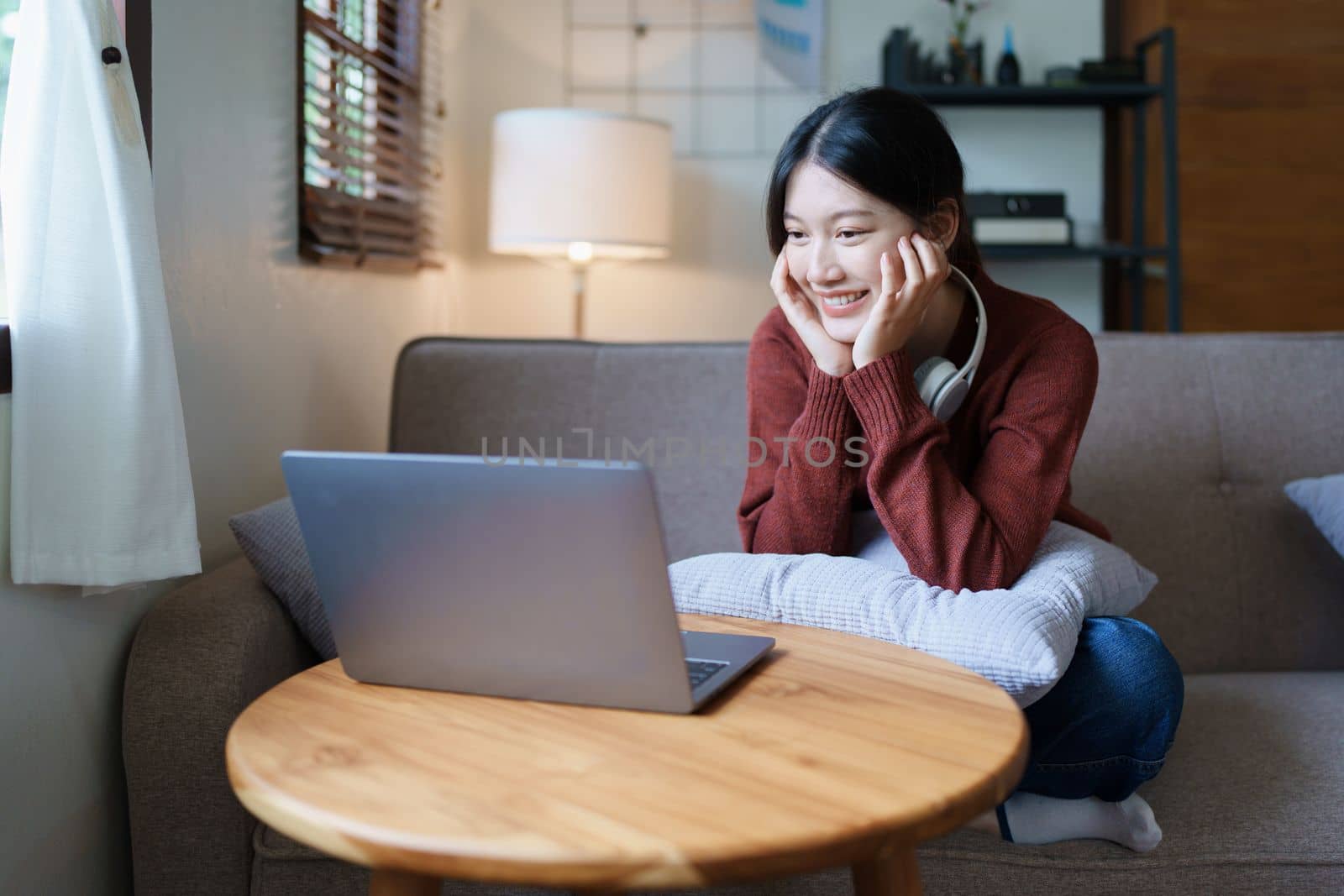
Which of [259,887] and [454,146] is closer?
[259,887]

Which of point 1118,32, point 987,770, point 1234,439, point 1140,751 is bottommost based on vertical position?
point 1140,751

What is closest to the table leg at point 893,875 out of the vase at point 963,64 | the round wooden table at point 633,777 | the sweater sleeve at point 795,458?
the round wooden table at point 633,777

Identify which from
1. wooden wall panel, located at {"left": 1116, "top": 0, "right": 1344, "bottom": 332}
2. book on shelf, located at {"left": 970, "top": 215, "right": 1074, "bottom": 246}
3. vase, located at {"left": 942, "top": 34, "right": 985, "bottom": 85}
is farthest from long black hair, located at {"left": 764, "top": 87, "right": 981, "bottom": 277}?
wooden wall panel, located at {"left": 1116, "top": 0, "right": 1344, "bottom": 332}

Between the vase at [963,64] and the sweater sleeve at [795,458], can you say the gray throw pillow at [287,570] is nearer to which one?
the sweater sleeve at [795,458]

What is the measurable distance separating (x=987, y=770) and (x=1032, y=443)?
581 millimetres

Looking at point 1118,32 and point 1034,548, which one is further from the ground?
point 1118,32

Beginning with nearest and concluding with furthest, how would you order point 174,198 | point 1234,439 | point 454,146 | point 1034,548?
1. point 1034,548
2. point 174,198
3. point 1234,439
4. point 454,146

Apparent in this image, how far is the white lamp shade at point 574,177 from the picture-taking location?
2342 mm

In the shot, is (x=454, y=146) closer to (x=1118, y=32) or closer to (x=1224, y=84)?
(x=1118, y=32)

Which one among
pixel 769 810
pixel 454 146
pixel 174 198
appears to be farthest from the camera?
pixel 454 146

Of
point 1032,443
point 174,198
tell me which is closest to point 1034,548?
point 1032,443

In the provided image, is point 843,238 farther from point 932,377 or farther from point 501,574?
point 501,574

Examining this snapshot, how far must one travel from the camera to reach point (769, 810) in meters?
0.63

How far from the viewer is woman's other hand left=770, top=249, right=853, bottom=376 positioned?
1.26 m
